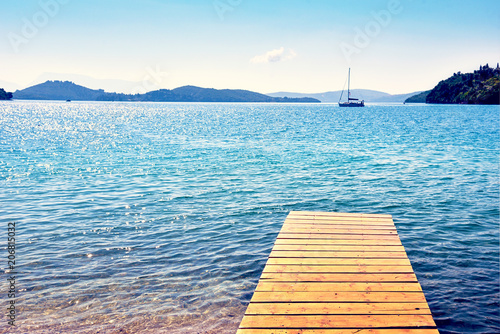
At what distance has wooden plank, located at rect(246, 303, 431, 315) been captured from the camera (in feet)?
20.5

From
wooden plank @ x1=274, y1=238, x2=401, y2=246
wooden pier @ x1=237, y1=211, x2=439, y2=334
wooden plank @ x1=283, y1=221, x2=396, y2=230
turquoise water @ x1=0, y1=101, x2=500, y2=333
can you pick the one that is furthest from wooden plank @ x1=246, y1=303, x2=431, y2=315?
wooden plank @ x1=283, y1=221, x2=396, y2=230

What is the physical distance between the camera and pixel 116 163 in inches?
1223

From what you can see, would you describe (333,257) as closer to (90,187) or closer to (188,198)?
(188,198)

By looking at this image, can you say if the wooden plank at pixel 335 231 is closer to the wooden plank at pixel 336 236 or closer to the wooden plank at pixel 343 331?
the wooden plank at pixel 336 236

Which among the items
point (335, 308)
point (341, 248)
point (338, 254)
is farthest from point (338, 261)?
point (335, 308)

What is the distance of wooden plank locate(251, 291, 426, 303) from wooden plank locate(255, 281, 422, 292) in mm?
119

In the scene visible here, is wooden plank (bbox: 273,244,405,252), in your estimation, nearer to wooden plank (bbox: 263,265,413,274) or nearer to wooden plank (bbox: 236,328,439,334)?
wooden plank (bbox: 263,265,413,274)

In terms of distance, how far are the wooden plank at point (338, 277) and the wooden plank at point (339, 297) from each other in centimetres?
51

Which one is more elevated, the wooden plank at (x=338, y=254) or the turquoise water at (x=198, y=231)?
the wooden plank at (x=338, y=254)

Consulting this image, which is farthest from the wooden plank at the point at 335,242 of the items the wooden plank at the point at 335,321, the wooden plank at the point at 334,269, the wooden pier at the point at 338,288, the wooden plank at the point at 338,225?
the wooden plank at the point at 335,321

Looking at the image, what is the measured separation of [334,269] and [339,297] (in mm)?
1240

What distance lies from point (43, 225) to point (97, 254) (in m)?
4.31

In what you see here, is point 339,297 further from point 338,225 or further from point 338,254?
point 338,225

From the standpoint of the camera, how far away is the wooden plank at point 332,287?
705 cm
